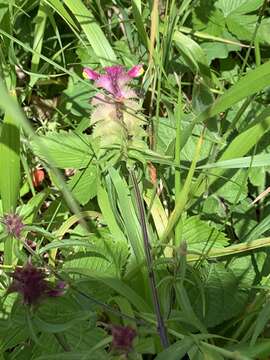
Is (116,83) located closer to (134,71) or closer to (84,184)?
(134,71)

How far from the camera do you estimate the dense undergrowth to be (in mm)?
1087

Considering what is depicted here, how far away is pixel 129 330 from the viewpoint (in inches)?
34.2

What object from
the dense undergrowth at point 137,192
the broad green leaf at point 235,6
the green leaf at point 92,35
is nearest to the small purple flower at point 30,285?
the dense undergrowth at point 137,192

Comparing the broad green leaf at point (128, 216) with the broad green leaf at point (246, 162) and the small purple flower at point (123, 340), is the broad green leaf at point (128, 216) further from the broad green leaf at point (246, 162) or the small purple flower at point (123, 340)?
the small purple flower at point (123, 340)

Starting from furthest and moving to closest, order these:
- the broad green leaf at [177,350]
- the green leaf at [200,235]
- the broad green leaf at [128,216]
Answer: the green leaf at [200,235] < the broad green leaf at [128,216] < the broad green leaf at [177,350]

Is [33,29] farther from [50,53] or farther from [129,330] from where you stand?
[129,330]

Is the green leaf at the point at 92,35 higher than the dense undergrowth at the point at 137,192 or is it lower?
higher

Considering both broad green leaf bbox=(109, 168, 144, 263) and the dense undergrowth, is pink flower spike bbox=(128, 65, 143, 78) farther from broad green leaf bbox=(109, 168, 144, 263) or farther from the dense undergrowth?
broad green leaf bbox=(109, 168, 144, 263)

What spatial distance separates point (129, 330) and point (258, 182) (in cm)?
72

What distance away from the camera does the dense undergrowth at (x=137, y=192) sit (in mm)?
1087

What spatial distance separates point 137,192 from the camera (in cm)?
109

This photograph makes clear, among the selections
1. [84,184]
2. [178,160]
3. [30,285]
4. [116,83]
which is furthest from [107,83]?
[30,285]

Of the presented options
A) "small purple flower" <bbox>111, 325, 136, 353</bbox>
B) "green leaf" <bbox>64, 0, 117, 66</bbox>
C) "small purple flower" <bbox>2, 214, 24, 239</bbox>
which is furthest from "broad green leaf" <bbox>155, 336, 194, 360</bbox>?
"green leaf" <bbox>64, 0, 117, 66</bbox>

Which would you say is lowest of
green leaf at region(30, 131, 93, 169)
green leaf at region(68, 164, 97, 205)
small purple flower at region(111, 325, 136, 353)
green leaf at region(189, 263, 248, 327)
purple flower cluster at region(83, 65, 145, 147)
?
green leaf at region(189, 263, 248, 327)
